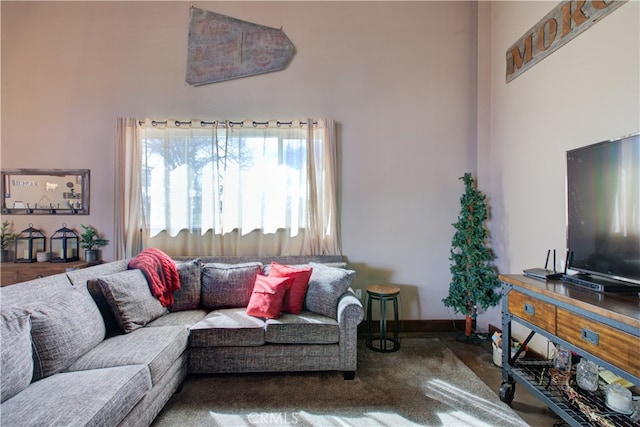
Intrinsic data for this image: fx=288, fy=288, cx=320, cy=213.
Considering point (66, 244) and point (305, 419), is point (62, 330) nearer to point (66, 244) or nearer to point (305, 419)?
point (305, 419)

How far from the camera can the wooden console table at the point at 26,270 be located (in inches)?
112

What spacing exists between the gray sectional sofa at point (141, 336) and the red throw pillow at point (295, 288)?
0.07 meters

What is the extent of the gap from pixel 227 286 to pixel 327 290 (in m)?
0.95

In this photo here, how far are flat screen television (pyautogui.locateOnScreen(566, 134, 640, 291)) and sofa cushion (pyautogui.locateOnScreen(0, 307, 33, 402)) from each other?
9.83 ft

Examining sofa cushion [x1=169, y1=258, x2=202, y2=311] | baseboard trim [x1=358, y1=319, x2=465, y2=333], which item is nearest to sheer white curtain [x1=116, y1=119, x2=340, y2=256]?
sofa cushion [x1=169, y1=258, x2=202, y2=311]

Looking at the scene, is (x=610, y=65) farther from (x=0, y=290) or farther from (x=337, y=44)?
(x=0, y=290)

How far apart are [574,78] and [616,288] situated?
1.55 meters

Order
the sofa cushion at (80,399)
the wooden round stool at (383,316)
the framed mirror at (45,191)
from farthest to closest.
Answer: the framed mirror at (45,191), the wooden round stool at (383,316), the sofa cushion at (80,399)

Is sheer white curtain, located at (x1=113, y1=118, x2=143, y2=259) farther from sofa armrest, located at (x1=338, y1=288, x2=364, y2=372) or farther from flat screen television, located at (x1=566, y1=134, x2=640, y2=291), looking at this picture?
flat screen television, located at (x1=566, y1=134, x2=640, y2=291)

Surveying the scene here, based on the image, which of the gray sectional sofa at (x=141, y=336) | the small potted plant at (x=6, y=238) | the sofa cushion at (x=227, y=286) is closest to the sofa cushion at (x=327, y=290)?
the gray sectional sofa at (x=141, y=336)

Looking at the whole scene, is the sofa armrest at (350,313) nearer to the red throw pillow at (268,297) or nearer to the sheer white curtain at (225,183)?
the red throw pillow at (268,297)

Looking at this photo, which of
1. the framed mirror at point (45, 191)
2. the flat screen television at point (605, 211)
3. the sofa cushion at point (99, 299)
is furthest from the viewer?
the framed mirror at point (45, 191)

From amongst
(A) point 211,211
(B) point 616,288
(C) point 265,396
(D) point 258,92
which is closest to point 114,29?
(D) point 258,92

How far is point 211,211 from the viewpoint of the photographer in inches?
124
